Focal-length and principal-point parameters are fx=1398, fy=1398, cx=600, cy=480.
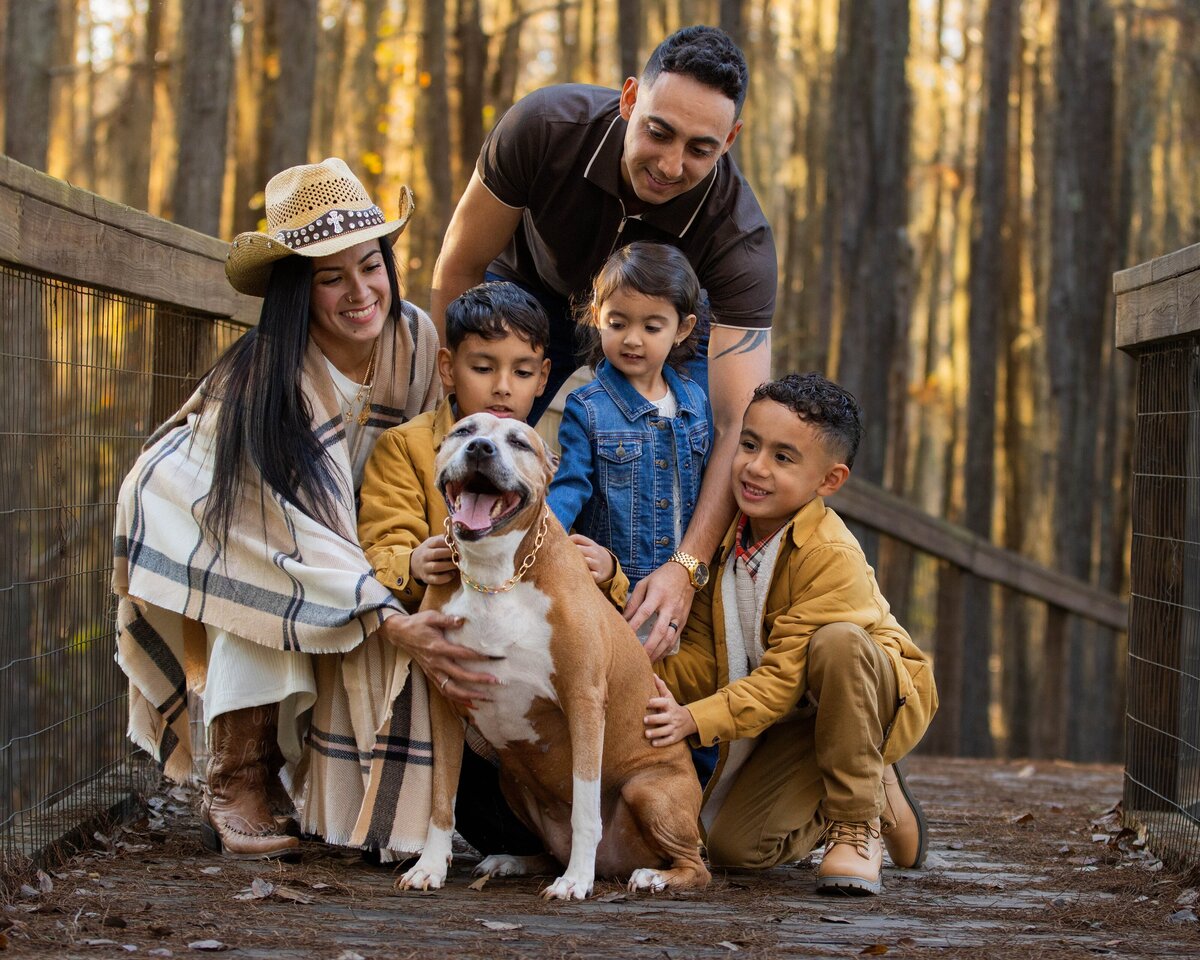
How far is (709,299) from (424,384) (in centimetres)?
106

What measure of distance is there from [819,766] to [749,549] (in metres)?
0.71

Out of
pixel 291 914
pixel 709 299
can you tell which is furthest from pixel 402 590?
pixel 709 299

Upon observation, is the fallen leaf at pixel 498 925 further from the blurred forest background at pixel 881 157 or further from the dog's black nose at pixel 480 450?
the blurred forest background at pixel 881 157

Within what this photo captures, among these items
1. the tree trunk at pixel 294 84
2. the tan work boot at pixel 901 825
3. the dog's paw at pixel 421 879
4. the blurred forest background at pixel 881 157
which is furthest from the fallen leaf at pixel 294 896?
the tree trunk at pixel 294 84

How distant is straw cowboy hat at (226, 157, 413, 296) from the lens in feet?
13.7

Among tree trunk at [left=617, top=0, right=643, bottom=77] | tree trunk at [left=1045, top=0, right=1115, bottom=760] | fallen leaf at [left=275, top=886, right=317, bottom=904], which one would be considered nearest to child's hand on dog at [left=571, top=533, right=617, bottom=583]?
fallen leaf at [left=275, top=886, right=317, bottom=904]

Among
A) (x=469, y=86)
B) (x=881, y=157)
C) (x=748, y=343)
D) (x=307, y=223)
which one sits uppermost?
(x=469, y=86)

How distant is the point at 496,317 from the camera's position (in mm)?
4238

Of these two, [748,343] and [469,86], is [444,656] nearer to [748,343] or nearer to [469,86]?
[748,343]

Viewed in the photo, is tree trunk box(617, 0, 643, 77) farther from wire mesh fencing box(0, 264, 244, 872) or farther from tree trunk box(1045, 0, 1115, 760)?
wire mesh fencing box(0, 264, 244, 872)

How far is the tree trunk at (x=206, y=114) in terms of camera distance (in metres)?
8.71

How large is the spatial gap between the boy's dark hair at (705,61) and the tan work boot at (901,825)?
7.30ft

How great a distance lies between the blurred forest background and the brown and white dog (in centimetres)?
449

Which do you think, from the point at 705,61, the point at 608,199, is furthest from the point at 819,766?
Result: the point at 705,61
